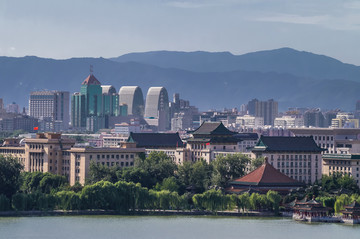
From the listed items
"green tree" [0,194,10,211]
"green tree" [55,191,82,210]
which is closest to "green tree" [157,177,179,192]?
"green tree" [55,191,82,210]

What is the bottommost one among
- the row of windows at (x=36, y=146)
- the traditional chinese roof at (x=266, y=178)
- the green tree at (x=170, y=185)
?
the green tree at (x=170, y=185)

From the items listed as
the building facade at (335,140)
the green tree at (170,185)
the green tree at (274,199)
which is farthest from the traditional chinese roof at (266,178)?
the building facade at (335,140)

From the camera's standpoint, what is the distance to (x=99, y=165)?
Result: 392 feet

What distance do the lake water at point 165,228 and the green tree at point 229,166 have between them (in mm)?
17658

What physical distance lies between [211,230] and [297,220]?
11.9 m

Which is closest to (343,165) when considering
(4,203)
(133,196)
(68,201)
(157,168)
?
(157,168)

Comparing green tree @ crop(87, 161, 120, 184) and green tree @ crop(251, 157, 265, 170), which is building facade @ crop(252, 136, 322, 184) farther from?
green tree @ crop(87, 161, 120, 184)

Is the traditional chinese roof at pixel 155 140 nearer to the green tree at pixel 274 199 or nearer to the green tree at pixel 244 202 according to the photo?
the green tree at pixel 244 202

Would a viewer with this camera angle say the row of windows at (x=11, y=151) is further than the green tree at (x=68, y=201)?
Yes

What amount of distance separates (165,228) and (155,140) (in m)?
53.6

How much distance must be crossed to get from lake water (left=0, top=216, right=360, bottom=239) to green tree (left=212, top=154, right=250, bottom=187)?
1766cm

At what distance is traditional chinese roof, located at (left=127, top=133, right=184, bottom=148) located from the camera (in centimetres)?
14688

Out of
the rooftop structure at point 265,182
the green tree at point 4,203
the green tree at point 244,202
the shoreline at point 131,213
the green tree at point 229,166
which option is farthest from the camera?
the green tree at point 229,166

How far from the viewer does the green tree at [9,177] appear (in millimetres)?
109312
